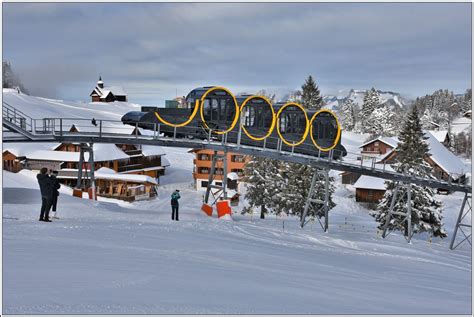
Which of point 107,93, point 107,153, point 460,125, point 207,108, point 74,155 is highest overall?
point 107,93

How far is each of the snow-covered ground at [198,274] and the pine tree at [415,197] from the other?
52.5ft

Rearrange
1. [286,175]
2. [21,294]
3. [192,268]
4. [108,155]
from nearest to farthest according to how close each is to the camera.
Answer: [21,294] → [192,268] → [286,175] → [108,155]

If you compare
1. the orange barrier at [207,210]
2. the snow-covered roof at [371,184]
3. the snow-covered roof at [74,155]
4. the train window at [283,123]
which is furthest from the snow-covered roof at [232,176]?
the orange barrier at [207,210]

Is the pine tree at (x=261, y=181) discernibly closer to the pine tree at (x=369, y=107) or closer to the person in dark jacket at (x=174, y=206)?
the person in dark jacket at (x=174, y=206)

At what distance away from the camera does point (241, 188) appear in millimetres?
59781

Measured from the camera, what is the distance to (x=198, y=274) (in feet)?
25.9

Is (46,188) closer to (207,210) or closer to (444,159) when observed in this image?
(207,210)

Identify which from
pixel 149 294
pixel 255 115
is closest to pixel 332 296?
pixel 149 294

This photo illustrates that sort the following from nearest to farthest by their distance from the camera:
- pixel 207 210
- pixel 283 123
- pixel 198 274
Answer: pixel 198 274 < pixel 207 210 < pixel 283 123

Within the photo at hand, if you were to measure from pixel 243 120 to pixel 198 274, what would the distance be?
2022cm

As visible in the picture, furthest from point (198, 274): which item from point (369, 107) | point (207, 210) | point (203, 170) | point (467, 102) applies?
point (467, 102)

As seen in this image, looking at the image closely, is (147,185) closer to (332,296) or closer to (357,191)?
(357,191)

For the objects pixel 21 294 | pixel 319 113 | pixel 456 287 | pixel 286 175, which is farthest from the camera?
pixel 286 175

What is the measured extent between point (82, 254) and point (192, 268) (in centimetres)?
241
